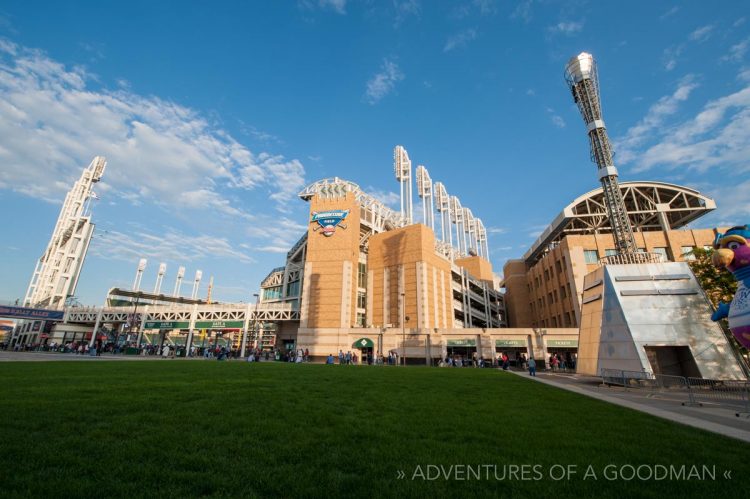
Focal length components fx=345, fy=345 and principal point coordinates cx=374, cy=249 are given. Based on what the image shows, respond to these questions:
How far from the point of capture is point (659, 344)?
719 inches

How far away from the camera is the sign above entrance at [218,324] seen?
188 ft

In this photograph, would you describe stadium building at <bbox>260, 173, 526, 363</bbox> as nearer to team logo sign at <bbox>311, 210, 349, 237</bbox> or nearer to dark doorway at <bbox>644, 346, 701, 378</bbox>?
team logo sign at <bbox>311, 210, 349, 237</bbox>

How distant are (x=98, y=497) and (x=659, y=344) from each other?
23.3m

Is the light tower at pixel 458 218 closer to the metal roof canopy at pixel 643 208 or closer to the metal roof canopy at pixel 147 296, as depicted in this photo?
the metal roof canopy at pixel 643 208

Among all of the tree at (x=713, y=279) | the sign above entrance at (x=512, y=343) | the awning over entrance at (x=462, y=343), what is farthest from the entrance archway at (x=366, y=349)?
the tree at (x=713, y=279)

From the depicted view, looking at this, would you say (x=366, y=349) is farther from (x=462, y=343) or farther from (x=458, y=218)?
(x=458, y=218)

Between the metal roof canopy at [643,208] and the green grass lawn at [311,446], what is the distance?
49703 millimetres

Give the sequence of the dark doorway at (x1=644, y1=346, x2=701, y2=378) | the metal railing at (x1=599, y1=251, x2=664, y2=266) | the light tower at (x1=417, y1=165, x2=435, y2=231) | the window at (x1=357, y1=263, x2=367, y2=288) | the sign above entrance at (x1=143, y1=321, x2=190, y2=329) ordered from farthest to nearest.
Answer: the light tower at (x1=417, y1=165, x2=435, y2=231)
the sign above entrance at (x1=143, y1=321, x2=190, y2=329)
the window at (x1=357, y1=263, x2=367, y2=288)
the metal railing at (x1=599, y1=251, x2=664, y2=266)
the dark doorway at (x1=644, y1=346, x2=701, y2=378)

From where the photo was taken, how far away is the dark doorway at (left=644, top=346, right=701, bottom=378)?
18828 millimetres

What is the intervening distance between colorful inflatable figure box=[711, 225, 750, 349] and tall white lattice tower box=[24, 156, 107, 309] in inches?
4111

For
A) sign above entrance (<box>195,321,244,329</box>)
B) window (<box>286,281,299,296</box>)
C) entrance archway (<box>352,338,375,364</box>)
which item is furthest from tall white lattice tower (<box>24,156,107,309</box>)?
entrance archway (<box>352,338,375,364</box>)

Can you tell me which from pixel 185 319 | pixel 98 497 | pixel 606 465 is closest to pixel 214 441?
pixel 98 497

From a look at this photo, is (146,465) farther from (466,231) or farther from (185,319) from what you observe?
(466,231)

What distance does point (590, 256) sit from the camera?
46.5 meters
